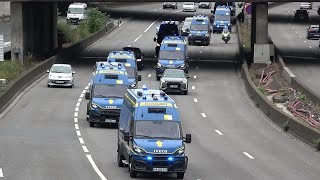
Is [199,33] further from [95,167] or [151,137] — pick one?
→ [151,137]

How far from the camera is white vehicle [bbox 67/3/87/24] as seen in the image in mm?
116750

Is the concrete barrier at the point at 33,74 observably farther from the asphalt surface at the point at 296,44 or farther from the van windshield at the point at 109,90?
the asphalt surface at the point at 296,44

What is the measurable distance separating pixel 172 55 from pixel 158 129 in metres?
36.6

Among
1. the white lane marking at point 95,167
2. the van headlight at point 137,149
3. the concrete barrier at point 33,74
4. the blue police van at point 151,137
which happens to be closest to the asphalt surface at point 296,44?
the concrete barrier at point 33,74

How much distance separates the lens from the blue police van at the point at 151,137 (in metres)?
28.6

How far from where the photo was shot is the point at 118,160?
104 feet

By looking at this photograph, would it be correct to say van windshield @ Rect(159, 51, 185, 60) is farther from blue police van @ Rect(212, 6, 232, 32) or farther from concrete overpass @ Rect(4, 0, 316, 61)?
blue police van @ Rect(212, 6, 232, 32)

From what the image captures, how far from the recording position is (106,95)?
143 feet

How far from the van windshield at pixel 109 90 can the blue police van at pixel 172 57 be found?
20243mm

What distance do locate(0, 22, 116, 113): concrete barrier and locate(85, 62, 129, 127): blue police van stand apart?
620cm

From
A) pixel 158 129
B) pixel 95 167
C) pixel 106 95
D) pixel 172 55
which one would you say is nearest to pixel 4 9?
pixel 172 55

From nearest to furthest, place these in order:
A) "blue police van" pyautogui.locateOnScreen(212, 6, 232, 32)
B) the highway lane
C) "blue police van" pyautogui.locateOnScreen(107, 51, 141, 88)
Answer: the highway lane → "blue police van" pyautogui.locateOnScreen(107, 51, 141, 88) → "blue police van" pyautogui.locateOnScreen(212, 6, 232, 32)

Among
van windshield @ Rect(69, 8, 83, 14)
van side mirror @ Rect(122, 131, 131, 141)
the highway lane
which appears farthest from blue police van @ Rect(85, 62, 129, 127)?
van windshield @ Rect(69, 8, 83, 14)

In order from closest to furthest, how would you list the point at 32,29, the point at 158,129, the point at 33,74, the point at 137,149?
the point at 137,149 → the point at 158,129 → the point at 33,74 → the point at 32,29
